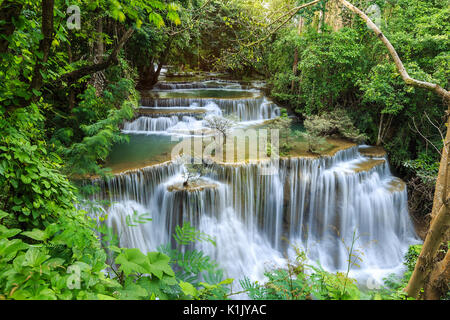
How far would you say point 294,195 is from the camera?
7.95 metres

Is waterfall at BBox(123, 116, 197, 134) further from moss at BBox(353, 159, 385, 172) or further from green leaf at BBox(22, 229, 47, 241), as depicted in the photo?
green leaf at BBox(22, 229, 47, 241)

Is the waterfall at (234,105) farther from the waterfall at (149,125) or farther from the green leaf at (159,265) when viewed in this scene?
the green leaf at (159,265)

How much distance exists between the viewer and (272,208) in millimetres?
7855

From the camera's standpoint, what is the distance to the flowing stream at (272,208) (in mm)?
6656

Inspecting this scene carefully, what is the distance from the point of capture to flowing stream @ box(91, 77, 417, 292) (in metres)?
6.66

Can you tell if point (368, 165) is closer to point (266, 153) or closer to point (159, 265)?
point (266, 153)

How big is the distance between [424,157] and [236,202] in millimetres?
7508

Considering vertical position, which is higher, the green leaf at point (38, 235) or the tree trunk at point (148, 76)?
the tree trunk at point (148, 76)

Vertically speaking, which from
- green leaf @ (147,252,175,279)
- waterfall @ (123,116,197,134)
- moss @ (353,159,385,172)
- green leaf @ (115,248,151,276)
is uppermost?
waterfall @ (123,116,197,134)

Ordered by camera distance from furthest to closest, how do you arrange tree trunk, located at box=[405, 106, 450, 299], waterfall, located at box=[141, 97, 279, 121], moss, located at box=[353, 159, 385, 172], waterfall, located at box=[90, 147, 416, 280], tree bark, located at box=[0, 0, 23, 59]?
waterfall, located at box=[141, 97, 279, 121] < moss, located at box=[353, 159, 385, 172] < waterfall, located at box=[90, 147, 416, 280] < tree trunk, located at box=[405, 106, 450, 299] < tree bark, located at box=[0, 0, 23, 59]

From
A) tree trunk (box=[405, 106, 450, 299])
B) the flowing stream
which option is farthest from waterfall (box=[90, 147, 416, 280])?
tree trunk (box=[405, 106, 450, 299])

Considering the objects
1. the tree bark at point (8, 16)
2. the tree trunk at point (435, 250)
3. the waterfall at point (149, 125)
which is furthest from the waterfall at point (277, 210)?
the tree bark at point (8, 16)
